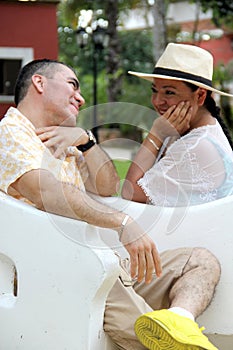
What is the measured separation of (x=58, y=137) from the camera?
3.38m

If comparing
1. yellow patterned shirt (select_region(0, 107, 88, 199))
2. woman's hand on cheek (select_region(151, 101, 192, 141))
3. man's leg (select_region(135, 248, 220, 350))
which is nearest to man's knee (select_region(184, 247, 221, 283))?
man's leg (select_region(135, 248, 220, 350))

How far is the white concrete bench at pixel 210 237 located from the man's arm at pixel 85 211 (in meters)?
0.25

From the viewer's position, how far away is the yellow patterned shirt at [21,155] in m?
3.08

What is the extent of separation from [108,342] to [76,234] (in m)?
0.51

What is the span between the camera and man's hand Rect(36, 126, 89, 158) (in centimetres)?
333

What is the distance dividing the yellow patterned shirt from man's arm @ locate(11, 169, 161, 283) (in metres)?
0.05

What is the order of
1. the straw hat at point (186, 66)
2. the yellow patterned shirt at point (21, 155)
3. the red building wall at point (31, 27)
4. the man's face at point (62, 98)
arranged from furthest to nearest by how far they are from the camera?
the red building wall at point (31, 27) < the straw hat at point (186, 66) < the man's face at point (62, 98) < the yellow patterned shirt at point (21, 155)

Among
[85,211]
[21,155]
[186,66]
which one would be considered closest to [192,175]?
[186,66]

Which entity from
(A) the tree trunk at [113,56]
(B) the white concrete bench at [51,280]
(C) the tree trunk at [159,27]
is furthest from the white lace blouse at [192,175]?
(A) the tree trunk at [113,56]

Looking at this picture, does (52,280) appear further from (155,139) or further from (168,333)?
(155,139)

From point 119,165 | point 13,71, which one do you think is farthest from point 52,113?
point 13,71

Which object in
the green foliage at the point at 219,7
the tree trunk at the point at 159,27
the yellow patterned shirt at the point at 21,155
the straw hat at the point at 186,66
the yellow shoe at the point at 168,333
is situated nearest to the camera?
the yellow shoe at the point at 168,333

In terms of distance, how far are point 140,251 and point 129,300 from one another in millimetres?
249

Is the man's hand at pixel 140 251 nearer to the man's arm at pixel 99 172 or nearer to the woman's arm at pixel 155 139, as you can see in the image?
the man's arm at pixel 99 172
